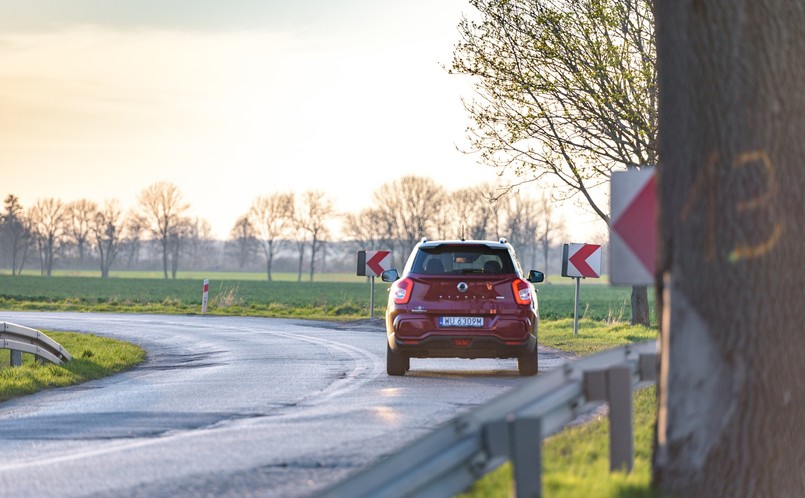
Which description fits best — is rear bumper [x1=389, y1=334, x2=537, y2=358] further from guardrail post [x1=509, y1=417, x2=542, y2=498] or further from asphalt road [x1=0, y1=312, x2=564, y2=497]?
guardrail post [x1=509, y1=417, x2=542, y2=498]

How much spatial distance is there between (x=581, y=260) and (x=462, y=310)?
11.1m

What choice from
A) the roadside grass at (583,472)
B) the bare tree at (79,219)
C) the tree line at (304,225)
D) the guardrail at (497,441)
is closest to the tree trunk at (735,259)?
the roadside grass at (583,472)

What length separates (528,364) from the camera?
16016 mm

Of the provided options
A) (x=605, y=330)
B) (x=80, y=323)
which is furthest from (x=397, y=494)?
(x=80, y=323)

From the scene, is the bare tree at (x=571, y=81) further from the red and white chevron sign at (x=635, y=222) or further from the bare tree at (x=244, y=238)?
the bare tree at (x=244, y=238)

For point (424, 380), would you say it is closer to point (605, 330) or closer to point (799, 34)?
point (799, 34)

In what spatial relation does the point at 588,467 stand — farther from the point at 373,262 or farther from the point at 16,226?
the point at 16,226

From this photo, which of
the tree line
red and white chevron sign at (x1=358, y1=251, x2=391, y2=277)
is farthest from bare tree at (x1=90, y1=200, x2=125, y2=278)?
red and white chevron sign at (x1=358, y1=251, x2=391, y2=277)

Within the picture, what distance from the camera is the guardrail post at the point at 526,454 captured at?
17.7 ft

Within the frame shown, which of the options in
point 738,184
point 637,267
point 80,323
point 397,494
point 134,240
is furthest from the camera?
point 134,240

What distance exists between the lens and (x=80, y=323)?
32.6 metres

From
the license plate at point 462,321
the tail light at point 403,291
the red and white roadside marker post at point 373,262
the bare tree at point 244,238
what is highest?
the bare tree at point 244,238

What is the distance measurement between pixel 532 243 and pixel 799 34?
14636 cm

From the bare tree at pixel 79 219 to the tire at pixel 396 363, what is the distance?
139986mm
